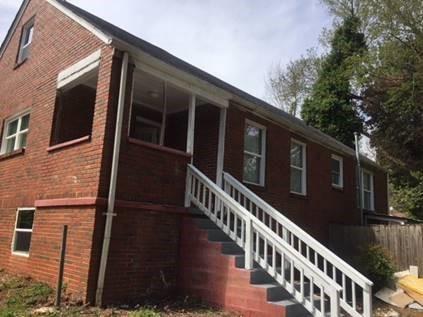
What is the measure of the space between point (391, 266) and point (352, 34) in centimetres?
1629

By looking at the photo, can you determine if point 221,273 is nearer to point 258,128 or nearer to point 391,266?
point 258,128

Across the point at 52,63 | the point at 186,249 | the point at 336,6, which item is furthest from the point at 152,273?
the point at 336,6

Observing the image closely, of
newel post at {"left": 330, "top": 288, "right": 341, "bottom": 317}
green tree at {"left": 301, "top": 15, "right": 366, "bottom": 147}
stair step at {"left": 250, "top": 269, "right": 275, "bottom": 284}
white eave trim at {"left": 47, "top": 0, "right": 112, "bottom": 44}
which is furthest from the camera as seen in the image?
green tree at {"left": 301, "top": 15, "right": 366, "bottom": 147}

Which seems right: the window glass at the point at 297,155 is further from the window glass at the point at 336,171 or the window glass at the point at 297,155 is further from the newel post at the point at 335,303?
the newel post at the point at 335,303

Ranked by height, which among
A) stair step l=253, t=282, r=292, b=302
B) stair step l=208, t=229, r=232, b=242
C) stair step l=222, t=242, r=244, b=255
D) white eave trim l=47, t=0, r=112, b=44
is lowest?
stair step l=253, t=282, r=292, b=302

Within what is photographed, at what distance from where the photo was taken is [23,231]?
350 inches

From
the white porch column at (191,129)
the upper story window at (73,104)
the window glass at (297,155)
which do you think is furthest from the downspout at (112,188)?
the window glass at (297,155)

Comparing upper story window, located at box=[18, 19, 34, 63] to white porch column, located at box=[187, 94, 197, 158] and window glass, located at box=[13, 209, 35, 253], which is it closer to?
window glass, located at box=[13, 209, 35, 253]

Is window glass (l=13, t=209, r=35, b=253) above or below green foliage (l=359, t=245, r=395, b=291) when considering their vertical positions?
above

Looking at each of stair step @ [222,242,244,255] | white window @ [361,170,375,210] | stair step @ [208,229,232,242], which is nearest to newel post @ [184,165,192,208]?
stair step @ [208,229,232,242]

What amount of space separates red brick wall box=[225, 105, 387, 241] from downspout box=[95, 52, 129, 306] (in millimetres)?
3138

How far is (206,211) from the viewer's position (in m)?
7.59

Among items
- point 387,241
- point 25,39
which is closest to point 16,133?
point 25,39

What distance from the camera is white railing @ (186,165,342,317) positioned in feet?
18.2
